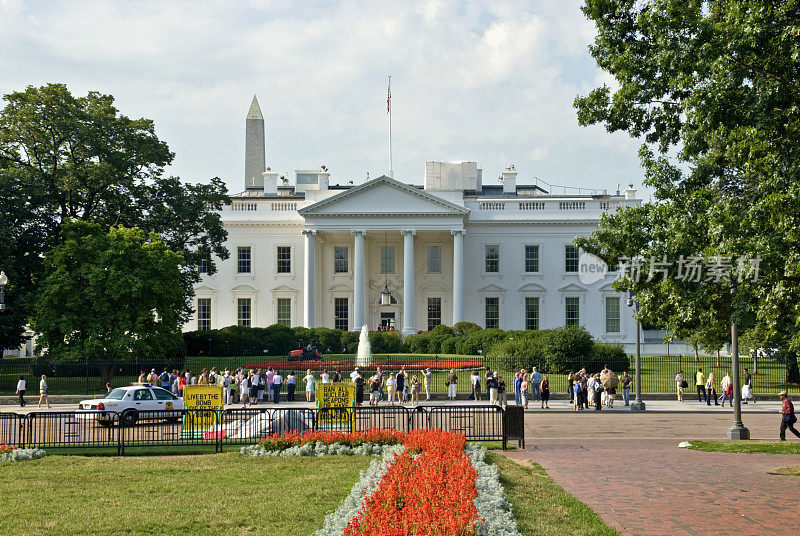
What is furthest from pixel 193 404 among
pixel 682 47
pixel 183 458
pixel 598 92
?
pixel 682 47

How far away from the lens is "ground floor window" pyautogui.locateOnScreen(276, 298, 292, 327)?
6800cm

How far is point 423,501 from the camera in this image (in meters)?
8.57

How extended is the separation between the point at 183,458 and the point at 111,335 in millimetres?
23371

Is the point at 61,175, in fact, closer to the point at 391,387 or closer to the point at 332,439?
the point at 391,387

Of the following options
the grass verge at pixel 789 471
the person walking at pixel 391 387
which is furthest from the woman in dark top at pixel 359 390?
the grass verge at pixel 789 471

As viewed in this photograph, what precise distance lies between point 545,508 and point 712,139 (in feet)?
23.1

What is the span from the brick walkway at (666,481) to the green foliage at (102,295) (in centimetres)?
2183

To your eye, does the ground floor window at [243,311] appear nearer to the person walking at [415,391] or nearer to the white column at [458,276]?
the white column at [458,276]

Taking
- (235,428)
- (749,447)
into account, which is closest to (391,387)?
(235,428)

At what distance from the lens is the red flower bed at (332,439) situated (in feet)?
54.9

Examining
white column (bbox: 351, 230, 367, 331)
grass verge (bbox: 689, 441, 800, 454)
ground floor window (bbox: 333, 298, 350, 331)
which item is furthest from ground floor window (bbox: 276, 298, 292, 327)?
grass verge (bbox: 689, 441, 800, 454)

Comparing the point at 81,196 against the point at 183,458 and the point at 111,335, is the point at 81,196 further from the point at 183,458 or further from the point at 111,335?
the point at 183,458

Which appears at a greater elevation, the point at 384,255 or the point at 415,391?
the point at 384,255

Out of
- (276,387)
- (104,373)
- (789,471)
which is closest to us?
(789,471)
